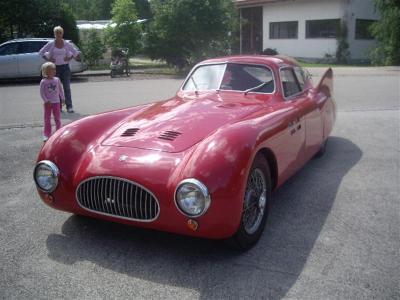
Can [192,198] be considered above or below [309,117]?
below

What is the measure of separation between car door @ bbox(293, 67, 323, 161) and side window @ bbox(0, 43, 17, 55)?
1437cm

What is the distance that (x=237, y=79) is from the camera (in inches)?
215

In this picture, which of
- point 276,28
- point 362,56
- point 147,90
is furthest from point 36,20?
point 362,56

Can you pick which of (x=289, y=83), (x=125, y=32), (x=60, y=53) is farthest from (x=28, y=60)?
(x=289, y=83)

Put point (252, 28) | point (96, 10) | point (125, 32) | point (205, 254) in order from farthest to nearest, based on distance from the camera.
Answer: point (96, 10) → point (252, 28) → point (125, 32) → point (205, 254)

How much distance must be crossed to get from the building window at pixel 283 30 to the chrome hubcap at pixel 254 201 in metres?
27.1

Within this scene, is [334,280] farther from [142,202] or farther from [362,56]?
[362,56]

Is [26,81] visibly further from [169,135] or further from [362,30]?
[362,30]

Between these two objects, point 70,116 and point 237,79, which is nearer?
point 237,79

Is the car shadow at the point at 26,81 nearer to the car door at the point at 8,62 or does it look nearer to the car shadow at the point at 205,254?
the car door at the point at 8,62

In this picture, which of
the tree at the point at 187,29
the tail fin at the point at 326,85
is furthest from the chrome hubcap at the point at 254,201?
the tree at the point at 187,29

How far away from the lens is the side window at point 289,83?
18.1 feet

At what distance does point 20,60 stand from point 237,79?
46.7 feet

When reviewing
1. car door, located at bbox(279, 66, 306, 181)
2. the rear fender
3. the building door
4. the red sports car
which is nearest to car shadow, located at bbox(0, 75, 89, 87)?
the rear fender
